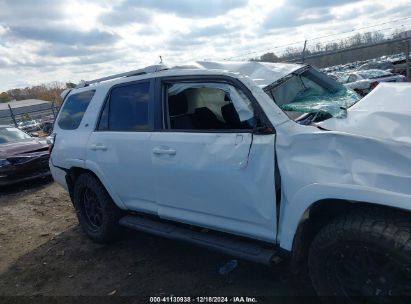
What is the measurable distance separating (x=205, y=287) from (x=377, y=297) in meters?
1.54

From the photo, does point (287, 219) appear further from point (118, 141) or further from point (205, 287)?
point (118, 141)

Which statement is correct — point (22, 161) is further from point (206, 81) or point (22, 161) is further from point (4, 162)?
point (206, 81)

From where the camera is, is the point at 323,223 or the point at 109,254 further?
the point at 109,254

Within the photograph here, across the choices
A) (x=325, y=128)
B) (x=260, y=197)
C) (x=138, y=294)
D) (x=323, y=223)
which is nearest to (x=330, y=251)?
(x=323, y=223)

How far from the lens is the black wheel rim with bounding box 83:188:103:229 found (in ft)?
16.1

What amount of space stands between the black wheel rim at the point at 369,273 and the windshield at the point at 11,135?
925cm

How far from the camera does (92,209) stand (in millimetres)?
5023

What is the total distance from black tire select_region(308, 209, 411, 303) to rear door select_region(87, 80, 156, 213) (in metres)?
1.79

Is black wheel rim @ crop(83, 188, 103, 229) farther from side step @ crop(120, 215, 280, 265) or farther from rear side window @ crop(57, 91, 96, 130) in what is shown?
rear side window @ crop(57, 91, 96, 130)

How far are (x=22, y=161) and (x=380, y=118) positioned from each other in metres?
7.95

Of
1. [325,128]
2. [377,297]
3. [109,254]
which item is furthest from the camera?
[109,254]

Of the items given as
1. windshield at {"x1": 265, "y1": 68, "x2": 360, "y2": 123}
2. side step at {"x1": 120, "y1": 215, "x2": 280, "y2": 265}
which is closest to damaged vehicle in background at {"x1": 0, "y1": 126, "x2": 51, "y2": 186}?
side step at {"x1": 120, "y1": 215, "x2": 280, "y2": 265}

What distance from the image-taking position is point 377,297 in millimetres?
2564

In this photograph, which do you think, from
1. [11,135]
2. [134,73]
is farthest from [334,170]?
[11,135]
